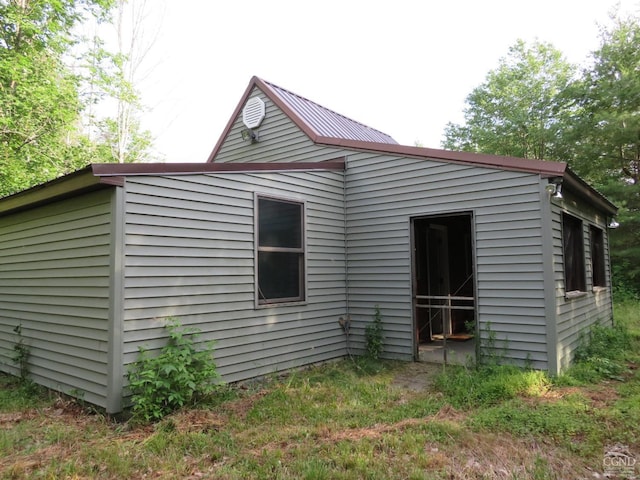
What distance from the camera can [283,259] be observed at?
19.4 ft

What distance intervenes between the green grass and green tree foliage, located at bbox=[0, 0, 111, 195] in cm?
812

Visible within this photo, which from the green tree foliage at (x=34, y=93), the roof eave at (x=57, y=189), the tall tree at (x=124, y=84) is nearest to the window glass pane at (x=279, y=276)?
the roof eave at (x=57, y=189)

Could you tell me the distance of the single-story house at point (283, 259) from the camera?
4.28 m

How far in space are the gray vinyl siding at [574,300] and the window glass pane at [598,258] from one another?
0.16 metres

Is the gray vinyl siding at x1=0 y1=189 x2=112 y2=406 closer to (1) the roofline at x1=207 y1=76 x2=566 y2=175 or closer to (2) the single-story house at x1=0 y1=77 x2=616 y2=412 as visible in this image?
(2) the single-story house at x1=0 y1=77 x2=616 y2=412

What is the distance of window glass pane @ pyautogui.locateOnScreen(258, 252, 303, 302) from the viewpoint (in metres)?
5.58

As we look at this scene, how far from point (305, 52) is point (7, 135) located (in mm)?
10572

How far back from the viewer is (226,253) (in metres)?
5.08

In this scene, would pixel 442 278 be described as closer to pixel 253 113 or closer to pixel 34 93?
pixel 253 113

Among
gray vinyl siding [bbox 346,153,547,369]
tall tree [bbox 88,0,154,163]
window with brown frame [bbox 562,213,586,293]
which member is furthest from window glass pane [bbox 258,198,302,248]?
tall tree [bbox 88,0,154,163]

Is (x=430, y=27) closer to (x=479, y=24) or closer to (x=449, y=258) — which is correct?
(x=479, y=24)

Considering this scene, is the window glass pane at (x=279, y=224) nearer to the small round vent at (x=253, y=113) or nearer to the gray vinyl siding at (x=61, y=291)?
the gray vinyl siding at (x=61, y=291)

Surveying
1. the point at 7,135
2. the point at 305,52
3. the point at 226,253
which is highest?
the point at 305,52

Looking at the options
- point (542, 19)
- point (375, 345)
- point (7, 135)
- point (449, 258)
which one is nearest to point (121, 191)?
point (375, 345)
